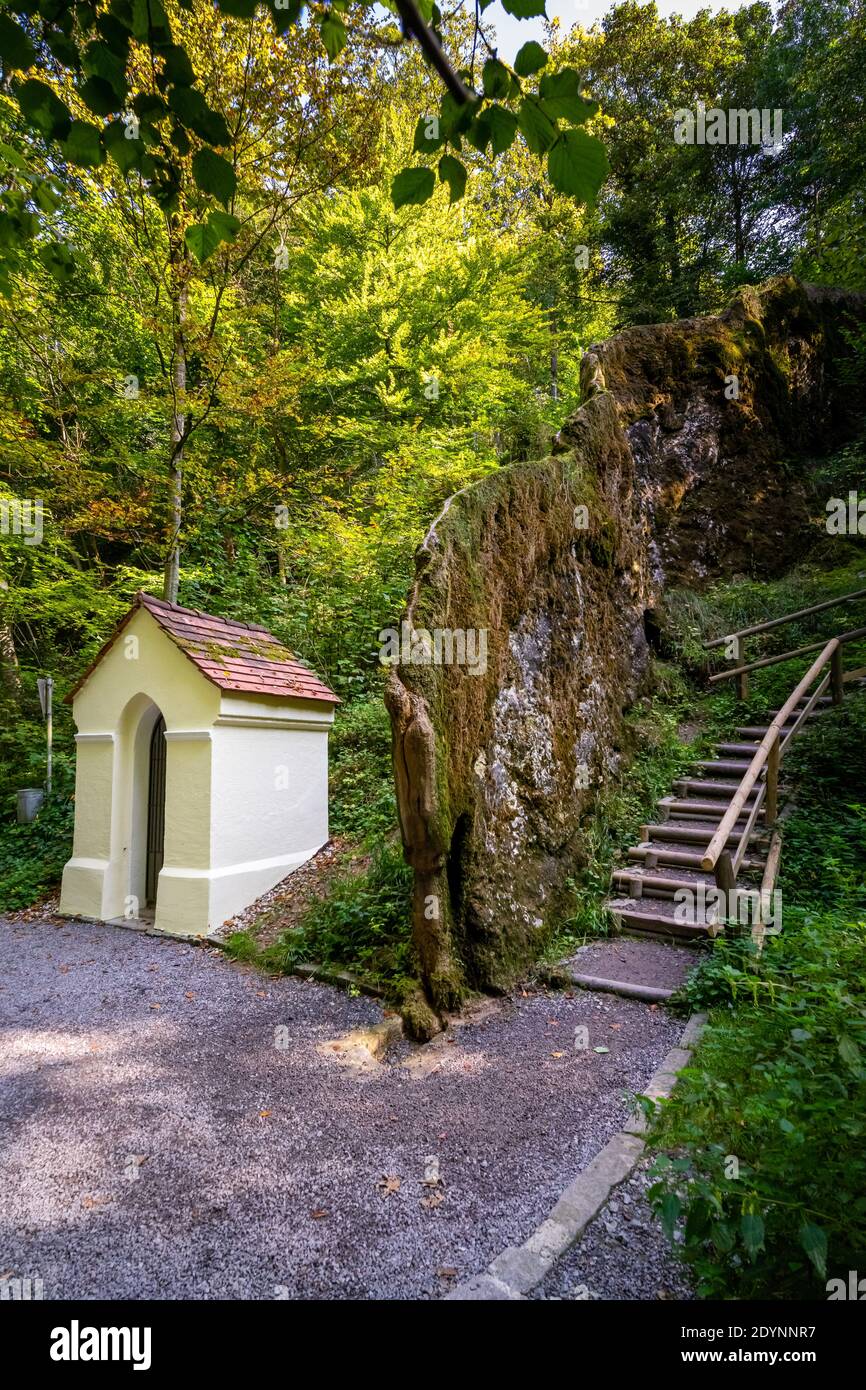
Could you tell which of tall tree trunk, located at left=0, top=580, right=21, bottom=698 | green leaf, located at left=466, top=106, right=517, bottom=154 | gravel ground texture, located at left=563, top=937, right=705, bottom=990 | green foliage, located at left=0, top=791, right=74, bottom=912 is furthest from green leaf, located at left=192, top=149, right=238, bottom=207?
tall tree trunk, located at left=0, top=580, right=21, bottom=698

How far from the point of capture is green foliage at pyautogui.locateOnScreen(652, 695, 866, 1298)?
5.64 feet

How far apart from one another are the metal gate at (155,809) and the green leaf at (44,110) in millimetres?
6671

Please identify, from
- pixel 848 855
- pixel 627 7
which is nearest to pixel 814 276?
pixel 627 7

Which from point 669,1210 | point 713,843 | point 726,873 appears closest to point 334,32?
point 669,1210

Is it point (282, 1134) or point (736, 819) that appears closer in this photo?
point (282, 1134)

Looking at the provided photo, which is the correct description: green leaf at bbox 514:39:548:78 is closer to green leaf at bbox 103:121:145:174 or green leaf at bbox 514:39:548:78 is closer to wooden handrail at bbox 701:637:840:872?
green leaf at bbox 103:121:145:174

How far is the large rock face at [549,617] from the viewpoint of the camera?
4.63m

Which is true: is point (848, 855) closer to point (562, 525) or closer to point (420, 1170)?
point (562, 525)

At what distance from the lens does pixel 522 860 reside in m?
5.38

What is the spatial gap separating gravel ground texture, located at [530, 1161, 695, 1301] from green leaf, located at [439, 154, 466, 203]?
131 inches

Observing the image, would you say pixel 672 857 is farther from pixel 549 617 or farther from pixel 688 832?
pixel 549 617

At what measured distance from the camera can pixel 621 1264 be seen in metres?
2.36

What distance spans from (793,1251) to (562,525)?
241 inches

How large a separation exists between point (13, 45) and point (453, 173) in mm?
1153
